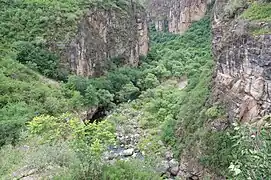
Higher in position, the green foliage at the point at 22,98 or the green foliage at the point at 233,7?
the green foliage at the point at 233,7

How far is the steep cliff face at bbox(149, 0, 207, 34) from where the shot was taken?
77375mm

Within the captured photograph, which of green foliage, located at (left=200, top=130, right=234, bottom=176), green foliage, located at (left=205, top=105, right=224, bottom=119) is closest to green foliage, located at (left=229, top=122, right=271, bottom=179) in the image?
green foliage, located at (left=200, top=130, right=234, bottom=176)

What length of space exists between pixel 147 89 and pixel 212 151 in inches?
901

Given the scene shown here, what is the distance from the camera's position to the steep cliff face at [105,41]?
131 feet

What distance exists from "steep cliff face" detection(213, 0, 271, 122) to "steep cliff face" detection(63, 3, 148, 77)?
18.9 metres

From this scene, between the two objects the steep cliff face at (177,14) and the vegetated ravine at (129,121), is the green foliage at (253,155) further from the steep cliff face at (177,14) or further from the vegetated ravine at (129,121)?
the steep cliff face at (177,14)

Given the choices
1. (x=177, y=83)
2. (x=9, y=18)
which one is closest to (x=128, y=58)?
(x=177, y=83)

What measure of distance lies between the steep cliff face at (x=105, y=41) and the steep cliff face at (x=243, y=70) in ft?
62.0

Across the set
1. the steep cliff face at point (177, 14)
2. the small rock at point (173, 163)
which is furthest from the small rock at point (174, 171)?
the steep cliff face at point (177, 14)

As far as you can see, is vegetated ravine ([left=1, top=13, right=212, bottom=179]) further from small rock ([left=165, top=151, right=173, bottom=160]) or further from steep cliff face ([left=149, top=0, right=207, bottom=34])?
steep cliff face ([left=149, top=0, right=207, bottom=34])

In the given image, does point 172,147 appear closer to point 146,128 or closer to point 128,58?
point 146,128

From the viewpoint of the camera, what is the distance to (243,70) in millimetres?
20219

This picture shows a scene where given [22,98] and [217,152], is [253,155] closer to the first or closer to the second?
[217,152]

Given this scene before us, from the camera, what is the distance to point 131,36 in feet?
172
